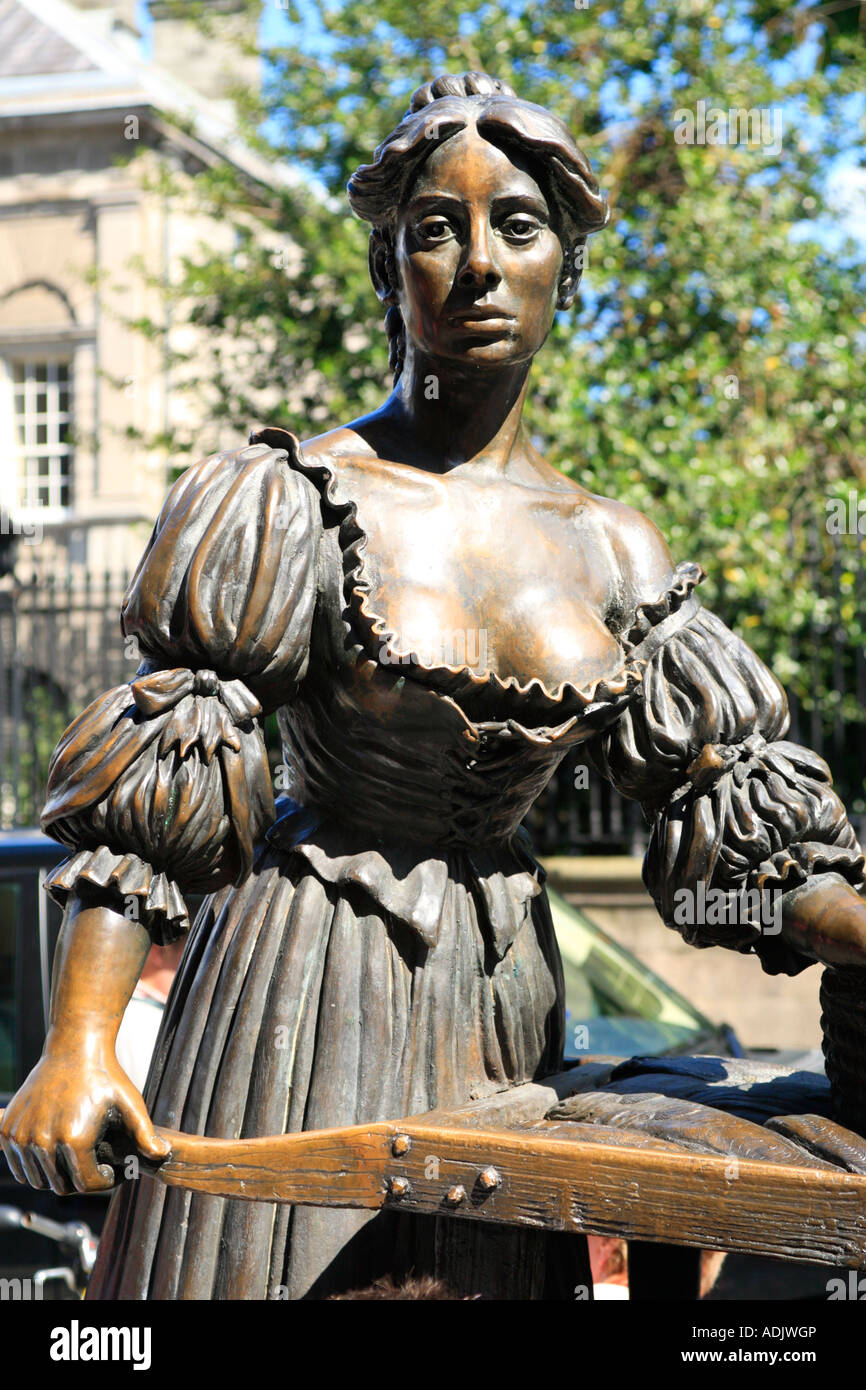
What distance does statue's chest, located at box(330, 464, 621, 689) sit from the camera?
6.95 feet

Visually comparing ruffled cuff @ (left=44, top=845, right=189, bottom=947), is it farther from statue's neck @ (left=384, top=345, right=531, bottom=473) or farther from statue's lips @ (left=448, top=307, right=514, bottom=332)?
statue's lips @ (left=448, top=307, right=514, bottom=332)

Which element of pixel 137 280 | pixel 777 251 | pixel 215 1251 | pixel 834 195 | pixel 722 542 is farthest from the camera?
pixel 137 280

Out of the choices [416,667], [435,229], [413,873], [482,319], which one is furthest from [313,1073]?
[435,229]

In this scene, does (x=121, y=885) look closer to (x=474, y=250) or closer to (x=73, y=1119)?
(x=73, y=1119)

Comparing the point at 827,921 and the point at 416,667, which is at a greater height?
the point at 416,667

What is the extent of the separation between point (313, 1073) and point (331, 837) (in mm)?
334

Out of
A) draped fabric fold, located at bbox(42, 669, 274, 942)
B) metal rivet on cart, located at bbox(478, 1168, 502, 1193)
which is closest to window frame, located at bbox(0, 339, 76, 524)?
draped fabric fold, located at bbox(42, 669, 274, 942)

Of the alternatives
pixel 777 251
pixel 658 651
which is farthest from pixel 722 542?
pixel 658 651

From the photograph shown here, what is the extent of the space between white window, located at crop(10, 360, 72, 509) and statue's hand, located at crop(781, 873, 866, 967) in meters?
17.8

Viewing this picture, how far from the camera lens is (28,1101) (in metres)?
1.90

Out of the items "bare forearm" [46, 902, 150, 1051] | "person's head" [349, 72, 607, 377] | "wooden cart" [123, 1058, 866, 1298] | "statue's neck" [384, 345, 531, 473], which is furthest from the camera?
"statue's neck" [384, 345, 531, 473]

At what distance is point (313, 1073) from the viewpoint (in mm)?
2092
